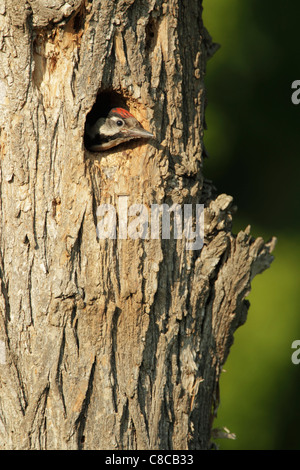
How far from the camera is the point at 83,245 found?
296 cm

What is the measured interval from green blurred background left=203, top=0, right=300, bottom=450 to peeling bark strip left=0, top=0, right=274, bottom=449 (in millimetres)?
2092

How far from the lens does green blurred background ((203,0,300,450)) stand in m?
5.11

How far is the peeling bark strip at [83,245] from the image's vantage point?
294 centimetres

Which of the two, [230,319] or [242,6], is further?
[242,6]

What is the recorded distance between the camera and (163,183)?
3.07 metres

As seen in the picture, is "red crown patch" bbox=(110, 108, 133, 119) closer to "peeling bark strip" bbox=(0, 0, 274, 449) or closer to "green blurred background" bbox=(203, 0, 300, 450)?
"peeling bark strip" bbox=(0, 0, 274, 449)

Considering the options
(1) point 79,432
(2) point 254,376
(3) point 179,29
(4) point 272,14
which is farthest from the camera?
(4) point 272,14

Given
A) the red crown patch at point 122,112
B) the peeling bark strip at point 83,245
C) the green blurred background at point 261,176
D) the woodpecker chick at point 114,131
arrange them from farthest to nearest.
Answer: the green blurred background at point 261,176, the red crown patch at point 122,112, the woodpecker chick at point 114,131, the peeling bark strip at point 83,245

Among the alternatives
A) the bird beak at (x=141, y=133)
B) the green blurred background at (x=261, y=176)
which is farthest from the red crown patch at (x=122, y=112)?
the green blurred background at (x=261, y=176)

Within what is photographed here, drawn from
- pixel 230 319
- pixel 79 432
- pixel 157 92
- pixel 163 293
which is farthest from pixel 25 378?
pixel 157 92

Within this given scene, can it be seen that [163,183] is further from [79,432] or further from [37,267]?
[79,432]

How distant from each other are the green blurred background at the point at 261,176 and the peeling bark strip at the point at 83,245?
2.09 meters

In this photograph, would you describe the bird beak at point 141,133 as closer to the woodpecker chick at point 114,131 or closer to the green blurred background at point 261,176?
the woodpecker chick at point 114,131

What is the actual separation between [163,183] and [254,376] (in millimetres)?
2539
